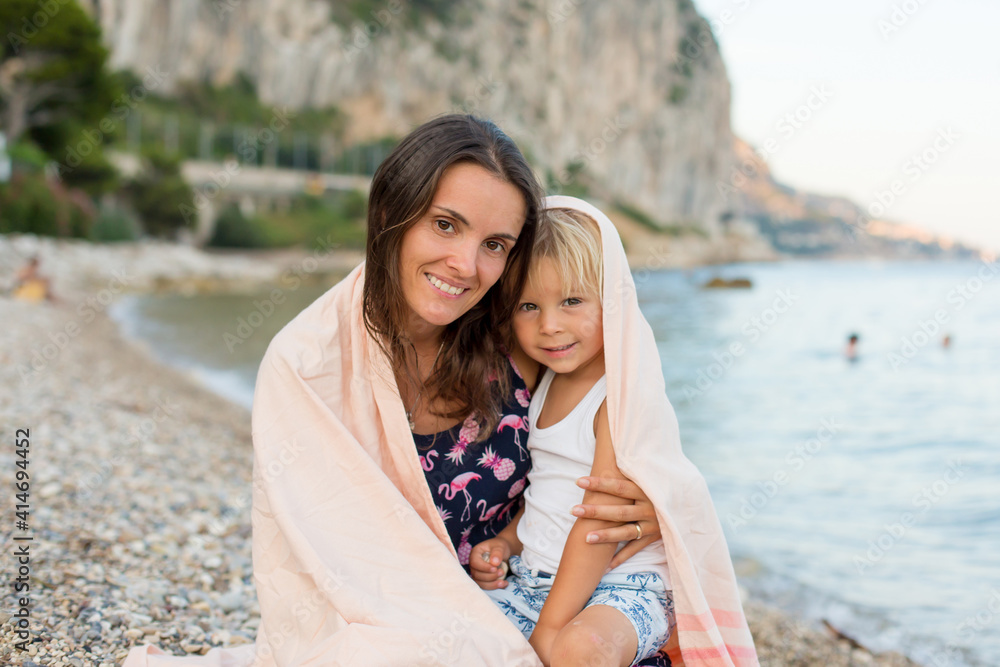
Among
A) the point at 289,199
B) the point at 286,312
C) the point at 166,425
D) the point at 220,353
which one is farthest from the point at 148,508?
the point at 289,199

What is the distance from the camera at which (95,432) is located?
5.81 metres

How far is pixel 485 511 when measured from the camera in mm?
2344

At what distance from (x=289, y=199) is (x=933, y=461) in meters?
46.3

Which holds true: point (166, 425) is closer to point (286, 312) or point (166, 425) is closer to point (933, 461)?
point (933, 461)

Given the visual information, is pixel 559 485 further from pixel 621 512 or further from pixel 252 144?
pixel 252 144

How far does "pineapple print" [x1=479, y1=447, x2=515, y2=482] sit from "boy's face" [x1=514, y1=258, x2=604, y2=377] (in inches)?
13.1
